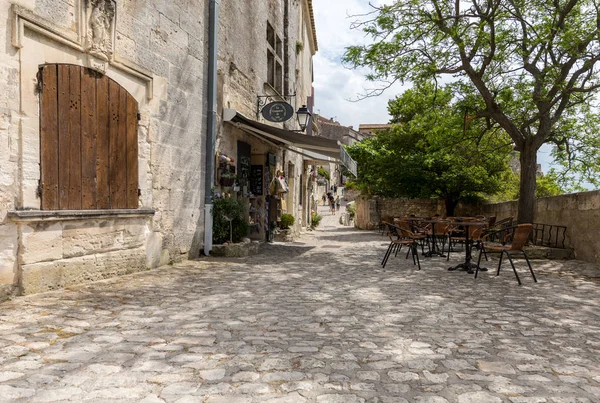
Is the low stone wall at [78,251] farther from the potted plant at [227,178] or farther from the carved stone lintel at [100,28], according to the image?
the potted plant at [227,178]

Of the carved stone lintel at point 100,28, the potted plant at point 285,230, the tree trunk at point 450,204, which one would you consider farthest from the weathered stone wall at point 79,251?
the tree trunk at point 450,204

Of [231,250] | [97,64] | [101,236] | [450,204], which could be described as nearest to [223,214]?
[231,250]

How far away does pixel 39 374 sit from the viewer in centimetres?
234

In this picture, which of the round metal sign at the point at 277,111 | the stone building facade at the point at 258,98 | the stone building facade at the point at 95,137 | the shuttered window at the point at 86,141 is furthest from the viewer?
the round metal sign at the point at 277,111

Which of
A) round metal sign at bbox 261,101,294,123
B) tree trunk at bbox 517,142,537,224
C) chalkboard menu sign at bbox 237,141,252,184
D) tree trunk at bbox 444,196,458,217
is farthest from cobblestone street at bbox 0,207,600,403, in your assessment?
tree trunk at bbox 444,196,458,217

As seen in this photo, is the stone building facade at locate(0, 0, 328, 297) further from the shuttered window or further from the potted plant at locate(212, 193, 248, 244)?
the potted plant at locate(212, 193, 248, 244)

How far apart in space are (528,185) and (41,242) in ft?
28.2

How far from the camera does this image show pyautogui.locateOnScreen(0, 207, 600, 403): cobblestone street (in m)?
2.22

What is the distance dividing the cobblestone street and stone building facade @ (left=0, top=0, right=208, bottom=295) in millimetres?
511

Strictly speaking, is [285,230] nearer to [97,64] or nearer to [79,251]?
[79,251]

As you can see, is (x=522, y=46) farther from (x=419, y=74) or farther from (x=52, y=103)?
(x=52, y=103)

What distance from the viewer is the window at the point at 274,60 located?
11.9 meters

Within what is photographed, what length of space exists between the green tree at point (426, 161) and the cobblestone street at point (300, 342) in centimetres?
591

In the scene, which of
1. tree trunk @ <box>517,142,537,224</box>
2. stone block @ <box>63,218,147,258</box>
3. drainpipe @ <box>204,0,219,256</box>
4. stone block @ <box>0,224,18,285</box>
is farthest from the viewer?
tree trunk @ <box>517,142,537,224</box>
